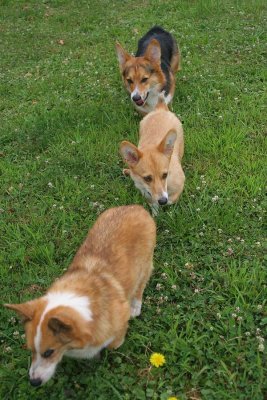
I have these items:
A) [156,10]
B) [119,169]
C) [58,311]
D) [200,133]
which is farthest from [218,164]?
[156,10]

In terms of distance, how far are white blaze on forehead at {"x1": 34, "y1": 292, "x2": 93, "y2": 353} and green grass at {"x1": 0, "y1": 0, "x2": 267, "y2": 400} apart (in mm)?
609

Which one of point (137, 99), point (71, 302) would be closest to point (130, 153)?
point (137, 99)

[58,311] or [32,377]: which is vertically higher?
[58,311]

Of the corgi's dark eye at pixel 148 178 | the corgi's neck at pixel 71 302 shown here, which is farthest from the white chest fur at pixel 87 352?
the corgi's dark eye at pixel 148 178

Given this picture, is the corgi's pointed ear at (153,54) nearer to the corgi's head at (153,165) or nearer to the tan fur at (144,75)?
the tan fur at (144,75)

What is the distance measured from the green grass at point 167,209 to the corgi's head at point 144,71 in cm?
35

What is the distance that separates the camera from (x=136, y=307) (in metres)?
3.52

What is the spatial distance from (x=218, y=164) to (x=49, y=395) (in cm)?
308

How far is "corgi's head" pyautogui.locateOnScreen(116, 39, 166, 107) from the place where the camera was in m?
6.15

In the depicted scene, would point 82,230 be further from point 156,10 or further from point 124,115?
point 156,10

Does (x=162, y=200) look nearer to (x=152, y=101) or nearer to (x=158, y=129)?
(x=158, y=129)

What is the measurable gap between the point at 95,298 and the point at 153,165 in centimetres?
180

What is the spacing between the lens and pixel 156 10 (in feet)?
32.2

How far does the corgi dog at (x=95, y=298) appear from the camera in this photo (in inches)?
103
